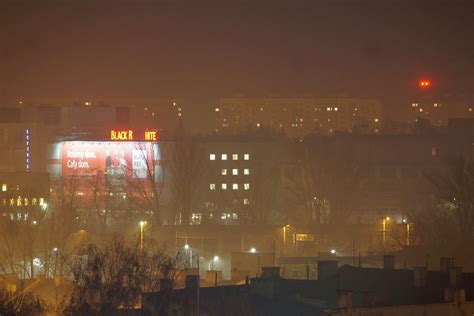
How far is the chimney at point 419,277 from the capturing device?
24828 millimetres

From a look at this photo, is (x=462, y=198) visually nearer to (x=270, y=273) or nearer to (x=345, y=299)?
(x=270, y=273)

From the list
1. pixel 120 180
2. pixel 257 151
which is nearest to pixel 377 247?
pixel 120 180

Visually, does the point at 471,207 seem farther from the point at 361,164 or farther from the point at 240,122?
the point at 240,122

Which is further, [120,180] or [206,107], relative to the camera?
[206,107]

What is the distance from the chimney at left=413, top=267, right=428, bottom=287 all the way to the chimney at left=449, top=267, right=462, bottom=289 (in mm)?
794

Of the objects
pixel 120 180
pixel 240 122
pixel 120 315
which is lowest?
pixel 120 315

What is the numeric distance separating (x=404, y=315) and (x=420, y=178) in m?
44.3

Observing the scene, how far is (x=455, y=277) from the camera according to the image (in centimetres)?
2377

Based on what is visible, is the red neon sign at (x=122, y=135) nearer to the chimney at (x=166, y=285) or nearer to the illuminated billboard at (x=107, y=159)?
the illuminated billboard at (x=107, y=159)

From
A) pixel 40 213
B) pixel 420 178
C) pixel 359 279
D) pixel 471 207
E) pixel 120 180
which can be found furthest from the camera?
pixel 420 178

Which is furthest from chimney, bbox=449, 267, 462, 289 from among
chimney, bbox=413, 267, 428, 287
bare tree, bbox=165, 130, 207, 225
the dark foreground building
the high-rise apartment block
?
the high-rise apartment block

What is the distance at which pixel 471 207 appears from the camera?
42594 millimetres

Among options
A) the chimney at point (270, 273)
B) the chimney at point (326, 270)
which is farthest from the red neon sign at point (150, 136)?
the chimney at point (326, 270)

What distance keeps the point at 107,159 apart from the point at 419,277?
38.1 m
